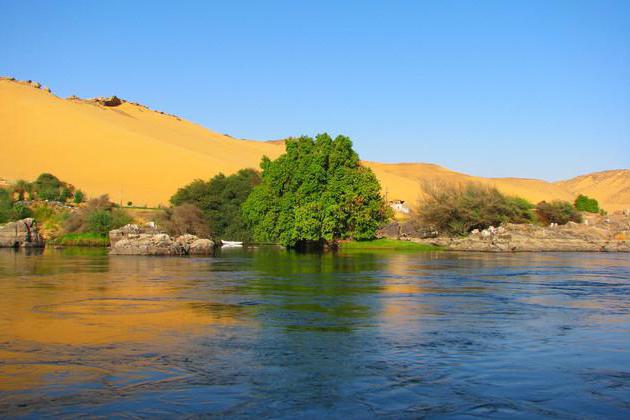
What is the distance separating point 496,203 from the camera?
206 ft

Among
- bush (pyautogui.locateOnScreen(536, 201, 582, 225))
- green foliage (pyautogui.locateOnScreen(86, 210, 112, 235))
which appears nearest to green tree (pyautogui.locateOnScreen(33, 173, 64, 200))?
green foliage (pyautogui.locateOnScreen(86, 210, 112, 235))

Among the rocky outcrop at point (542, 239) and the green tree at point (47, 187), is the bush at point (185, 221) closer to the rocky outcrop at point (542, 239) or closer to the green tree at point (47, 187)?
the green tree at point (47, 187)

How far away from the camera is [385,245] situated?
185 ft

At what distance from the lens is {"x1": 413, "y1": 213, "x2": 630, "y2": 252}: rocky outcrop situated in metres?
57.0

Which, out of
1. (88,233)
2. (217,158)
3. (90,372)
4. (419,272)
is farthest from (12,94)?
(90,372)

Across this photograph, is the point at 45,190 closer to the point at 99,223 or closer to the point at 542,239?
the point at 99,223

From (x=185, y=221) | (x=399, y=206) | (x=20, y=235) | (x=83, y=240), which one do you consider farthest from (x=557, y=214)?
(x=20, y=235)

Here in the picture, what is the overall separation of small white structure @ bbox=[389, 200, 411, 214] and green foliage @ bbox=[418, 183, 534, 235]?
26.2 metres

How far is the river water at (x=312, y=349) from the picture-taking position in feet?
32.1

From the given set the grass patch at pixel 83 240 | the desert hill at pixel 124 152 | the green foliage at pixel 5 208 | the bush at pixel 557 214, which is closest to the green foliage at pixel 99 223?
the grass patch at pixel 83 240

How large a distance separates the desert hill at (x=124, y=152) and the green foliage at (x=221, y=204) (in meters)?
14.9

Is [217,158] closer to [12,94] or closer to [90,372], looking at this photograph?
[12,94]

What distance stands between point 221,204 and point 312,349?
53.3 metres

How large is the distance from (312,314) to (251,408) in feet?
27.6
